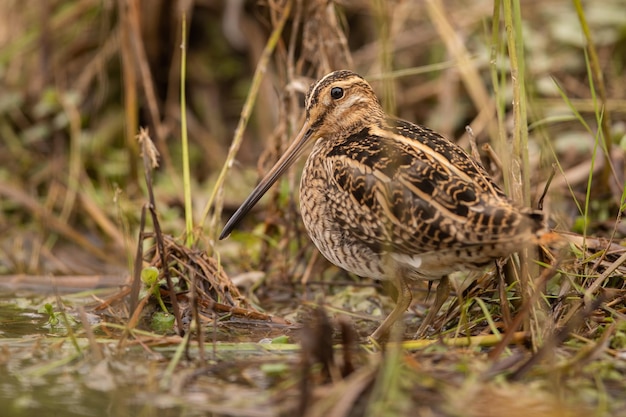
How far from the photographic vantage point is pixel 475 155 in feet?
14.1

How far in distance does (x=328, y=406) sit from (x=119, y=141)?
4612 millimetres

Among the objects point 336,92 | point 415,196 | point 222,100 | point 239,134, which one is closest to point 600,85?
point 336,92

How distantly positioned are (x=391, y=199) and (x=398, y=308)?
623mm

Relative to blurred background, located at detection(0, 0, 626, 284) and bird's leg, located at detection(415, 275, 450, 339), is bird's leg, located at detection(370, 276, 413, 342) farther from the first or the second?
blurred background, located at detection(0, 0, 626, 284)

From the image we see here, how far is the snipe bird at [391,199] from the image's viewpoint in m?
3.60

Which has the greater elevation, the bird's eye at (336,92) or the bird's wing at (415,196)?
the bird's eye at (336,92)

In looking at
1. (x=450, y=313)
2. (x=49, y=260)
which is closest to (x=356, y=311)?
(x=450, y=313)

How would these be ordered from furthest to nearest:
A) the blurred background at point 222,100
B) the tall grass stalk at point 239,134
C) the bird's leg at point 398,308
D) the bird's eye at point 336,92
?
1. the blurred background at point 222,100
2. the tall grass stalk at point 239,134
3. the bird's eye at point 336,92
4. the bird's leg at point 398,308

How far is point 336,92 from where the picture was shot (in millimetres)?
4449

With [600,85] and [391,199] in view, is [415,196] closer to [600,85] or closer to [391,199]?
[391,199]

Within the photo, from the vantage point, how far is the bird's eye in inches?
175

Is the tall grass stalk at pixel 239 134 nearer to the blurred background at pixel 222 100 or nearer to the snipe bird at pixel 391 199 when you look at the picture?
the blurred background at pixel 222 100

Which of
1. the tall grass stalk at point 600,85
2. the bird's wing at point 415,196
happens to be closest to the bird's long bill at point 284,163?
the bird's wing at point 415,196

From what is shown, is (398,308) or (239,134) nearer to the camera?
(398,308)
